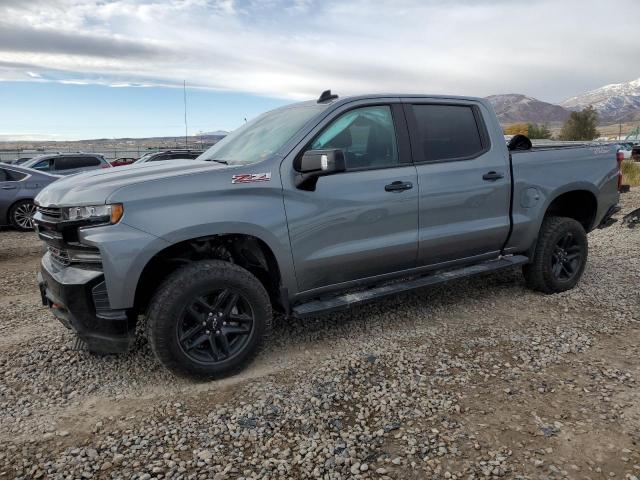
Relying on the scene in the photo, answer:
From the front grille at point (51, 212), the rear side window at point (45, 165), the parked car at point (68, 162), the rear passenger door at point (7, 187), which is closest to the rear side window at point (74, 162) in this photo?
the parked car at point (68, 162)

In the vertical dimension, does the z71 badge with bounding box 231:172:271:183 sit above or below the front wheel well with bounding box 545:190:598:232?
above

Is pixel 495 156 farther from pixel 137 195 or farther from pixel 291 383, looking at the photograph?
pixel 137 195

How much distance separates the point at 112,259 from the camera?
10.1 ft

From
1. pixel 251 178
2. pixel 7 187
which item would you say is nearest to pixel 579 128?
pixel 7 187

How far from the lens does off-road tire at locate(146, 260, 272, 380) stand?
3229mm

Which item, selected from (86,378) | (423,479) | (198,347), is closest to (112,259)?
(198,347)

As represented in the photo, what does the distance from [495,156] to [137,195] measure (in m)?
3.13

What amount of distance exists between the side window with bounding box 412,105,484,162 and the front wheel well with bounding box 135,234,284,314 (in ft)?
5.31

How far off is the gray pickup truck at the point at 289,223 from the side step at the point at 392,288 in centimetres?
2

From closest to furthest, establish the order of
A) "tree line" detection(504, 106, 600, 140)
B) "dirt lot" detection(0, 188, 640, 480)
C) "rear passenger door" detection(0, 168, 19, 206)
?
"dirt lot" detection(0, 188, 640, 480)
"rear passenger door" detection(0, 168, 19, 206)
"tree line" detection(504, 106, 600, 140)

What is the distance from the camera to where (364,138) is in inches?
157

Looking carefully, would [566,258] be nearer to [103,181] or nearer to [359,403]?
[359,403]

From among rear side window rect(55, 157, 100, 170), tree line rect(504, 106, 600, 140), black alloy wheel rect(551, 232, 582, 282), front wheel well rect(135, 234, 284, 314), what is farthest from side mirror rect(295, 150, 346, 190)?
tree line rect(504, 106, 600, 140)

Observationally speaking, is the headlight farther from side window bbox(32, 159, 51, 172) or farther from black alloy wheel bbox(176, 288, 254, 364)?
side window bbox(32, 159, 51, 172)
